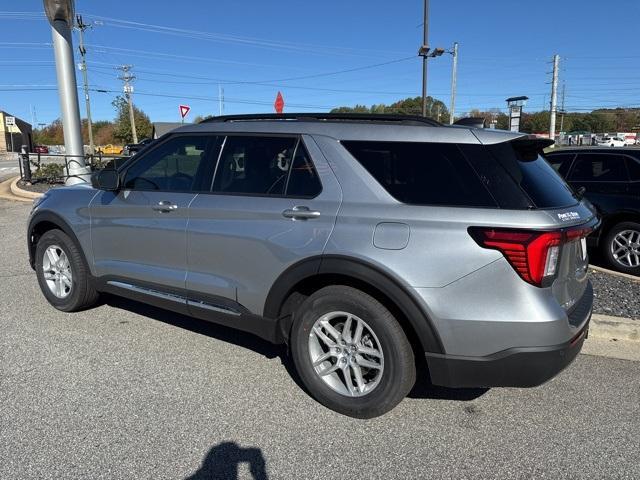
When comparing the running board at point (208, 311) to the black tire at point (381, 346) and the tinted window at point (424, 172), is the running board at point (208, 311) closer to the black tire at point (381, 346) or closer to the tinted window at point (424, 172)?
the black tire at point (381, 346)

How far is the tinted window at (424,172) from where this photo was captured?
2777 millimetres

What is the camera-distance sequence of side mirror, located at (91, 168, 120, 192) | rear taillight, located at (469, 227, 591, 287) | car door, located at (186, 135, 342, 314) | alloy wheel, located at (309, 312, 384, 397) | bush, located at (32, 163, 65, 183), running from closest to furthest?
rear taillight, located at (469, 227, 591, 287) → alloy wheel, located at (309, 312, 384, 397) → car door, located at (186, 135, 342, 314) → side mirror, located at (91, 168, 120, 192) → bush, located at (32, 163, 65, 183)

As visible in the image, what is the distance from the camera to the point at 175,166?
4102 mm

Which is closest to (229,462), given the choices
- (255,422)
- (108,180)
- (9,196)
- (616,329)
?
(255,422)

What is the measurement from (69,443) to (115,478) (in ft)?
1.50

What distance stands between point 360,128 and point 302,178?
480 millimetres

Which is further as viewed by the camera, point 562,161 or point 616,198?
point 562,161

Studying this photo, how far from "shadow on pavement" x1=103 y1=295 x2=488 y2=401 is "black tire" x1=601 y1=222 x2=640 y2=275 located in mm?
4018

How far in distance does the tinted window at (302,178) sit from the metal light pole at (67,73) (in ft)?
28.3

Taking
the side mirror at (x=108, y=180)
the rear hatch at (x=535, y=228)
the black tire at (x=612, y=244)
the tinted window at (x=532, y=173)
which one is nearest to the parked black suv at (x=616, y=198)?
the black tire at (x=612, y=244)

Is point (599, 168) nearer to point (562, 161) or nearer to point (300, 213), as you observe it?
point (562, 161)

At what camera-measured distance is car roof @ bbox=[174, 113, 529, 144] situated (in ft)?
9.52

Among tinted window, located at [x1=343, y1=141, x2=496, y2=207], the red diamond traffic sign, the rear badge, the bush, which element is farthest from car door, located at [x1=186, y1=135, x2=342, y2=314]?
the bush

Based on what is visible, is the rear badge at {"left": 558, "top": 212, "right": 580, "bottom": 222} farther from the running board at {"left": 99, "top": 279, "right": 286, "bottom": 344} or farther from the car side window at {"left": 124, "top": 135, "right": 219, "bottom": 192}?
the car side window at {"left": 124, "top": 135, "right": 219, "bottom": 192}
